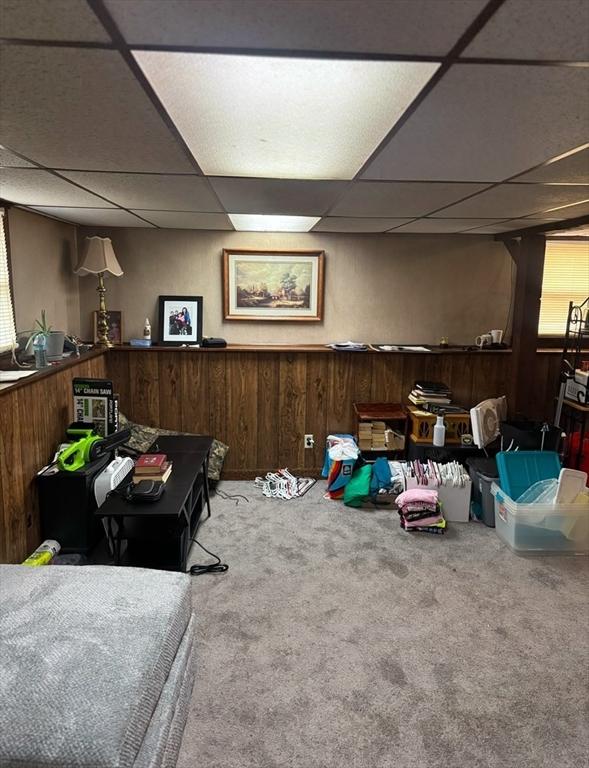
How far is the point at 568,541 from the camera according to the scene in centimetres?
308

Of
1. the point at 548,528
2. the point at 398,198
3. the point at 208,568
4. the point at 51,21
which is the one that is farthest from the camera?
the point at 548,528

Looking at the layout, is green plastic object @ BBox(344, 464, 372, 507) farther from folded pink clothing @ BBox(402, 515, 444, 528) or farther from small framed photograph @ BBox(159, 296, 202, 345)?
small framed photograph @ BBox(159, 296, 202, 345)

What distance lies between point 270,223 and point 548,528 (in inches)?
112

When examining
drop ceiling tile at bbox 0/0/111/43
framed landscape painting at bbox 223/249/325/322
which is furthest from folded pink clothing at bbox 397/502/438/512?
drop ceiling tile at bbox 0/0/111/43

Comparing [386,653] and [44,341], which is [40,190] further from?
[386,653]

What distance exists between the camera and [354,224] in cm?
364

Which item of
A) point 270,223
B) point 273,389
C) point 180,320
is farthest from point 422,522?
point 180,320

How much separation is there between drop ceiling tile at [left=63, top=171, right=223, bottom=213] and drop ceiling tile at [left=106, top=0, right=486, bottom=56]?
1258 millimetres

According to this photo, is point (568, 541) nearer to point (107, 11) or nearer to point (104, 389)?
point (104, 389)

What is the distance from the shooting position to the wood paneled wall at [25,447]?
249 cm

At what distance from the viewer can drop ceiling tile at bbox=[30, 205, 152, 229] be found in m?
3.22

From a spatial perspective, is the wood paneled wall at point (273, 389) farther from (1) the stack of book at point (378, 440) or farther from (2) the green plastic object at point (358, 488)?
(2) the green plastic object at point (358, 488)

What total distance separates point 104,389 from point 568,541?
3174 mm

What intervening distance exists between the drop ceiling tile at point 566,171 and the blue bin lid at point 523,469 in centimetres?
176
